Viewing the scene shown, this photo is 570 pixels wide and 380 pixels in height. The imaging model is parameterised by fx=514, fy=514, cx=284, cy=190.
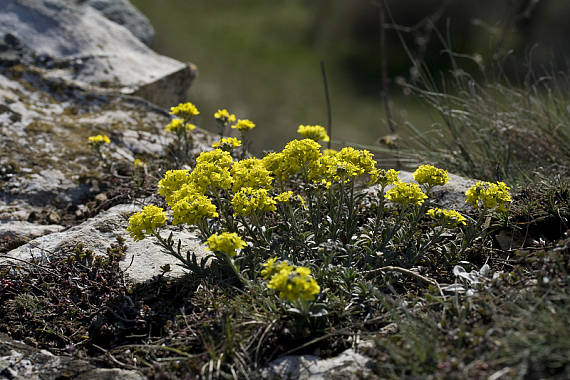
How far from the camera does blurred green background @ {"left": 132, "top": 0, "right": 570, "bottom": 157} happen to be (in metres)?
10.4

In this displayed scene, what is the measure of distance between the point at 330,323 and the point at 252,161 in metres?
1.09

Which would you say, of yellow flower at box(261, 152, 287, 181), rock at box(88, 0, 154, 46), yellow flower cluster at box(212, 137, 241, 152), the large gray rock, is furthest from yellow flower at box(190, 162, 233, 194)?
rock at box(88, 0, 154, 46)

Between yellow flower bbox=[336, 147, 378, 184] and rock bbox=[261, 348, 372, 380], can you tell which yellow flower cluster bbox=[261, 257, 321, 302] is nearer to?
rock bbox=[261, 348, 372, 380]

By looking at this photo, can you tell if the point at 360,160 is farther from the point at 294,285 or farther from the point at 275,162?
the point at 294,285

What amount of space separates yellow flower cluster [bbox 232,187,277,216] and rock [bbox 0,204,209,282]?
2.05 feet

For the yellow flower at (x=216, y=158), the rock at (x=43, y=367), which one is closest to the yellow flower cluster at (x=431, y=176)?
the yellow flower at (x=216, y=158)

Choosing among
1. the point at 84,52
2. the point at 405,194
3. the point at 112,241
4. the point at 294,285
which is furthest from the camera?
the point at 84,52

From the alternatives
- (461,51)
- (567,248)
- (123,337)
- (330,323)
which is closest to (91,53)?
(123,337)

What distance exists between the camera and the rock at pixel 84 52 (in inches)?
227

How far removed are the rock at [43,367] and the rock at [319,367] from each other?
0.68 metres

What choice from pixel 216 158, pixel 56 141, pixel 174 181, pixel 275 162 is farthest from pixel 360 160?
pixel 56 141

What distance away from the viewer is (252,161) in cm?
317

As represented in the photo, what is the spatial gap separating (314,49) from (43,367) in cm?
1189

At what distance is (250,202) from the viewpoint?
2.84 m
